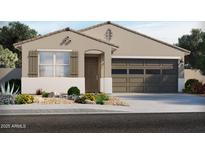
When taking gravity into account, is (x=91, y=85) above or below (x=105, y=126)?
above

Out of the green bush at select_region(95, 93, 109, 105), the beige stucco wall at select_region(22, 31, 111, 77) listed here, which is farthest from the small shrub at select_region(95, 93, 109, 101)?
the beige stucco wall at select_region(22, 31, 111, 77)

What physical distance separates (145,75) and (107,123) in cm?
682

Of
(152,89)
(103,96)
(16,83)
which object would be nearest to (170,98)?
(152,89)

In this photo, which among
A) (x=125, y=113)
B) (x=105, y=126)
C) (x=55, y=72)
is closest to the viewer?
(x=105, y=126)

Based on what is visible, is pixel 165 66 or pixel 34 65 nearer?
pixel 34 65

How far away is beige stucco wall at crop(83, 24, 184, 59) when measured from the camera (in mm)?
16828

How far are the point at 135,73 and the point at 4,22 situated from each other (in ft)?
25.8

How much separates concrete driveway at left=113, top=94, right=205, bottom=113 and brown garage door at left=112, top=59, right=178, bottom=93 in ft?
3.36

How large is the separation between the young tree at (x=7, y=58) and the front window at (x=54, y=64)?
5.75ft

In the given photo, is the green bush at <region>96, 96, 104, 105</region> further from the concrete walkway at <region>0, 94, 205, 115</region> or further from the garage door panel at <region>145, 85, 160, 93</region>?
the garage door panel at <region>145, 85, 160, 93</region>

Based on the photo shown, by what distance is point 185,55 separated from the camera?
17.4 meters

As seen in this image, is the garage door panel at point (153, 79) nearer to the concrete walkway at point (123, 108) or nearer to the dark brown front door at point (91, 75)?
the dark brown front door at point (91, 75)
